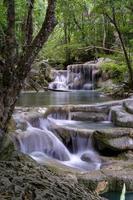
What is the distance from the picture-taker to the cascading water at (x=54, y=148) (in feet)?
28.2

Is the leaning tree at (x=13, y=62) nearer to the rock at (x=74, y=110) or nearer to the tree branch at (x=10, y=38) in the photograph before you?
the tree branch at (x=10, y=38)

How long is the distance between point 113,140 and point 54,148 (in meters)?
1.39

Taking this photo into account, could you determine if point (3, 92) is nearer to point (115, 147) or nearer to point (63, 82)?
point (115, 147)

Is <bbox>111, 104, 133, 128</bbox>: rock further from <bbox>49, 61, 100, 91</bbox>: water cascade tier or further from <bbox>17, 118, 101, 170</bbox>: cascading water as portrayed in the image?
<bbox>49, 61, 100, 91</bbox>: water cascade tier

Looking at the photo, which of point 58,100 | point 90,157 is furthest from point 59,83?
point 90,157

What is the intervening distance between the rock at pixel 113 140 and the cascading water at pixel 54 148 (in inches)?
9.4

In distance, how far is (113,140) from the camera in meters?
9.04

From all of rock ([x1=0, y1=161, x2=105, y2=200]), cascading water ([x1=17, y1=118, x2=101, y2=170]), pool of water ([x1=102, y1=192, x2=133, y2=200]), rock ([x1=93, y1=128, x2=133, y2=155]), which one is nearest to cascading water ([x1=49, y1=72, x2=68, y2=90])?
cascading water ([x1=17, y1=118, x2=101, y2=170])

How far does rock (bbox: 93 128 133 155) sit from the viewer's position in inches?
350

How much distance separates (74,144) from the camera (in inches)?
371

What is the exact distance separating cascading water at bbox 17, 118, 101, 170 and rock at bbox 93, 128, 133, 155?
0.24 m

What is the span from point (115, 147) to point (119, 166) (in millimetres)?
1163

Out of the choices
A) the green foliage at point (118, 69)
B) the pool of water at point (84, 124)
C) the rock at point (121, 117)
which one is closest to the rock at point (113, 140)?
the rock at point (121, 117)

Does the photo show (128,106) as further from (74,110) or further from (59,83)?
(59,83)
